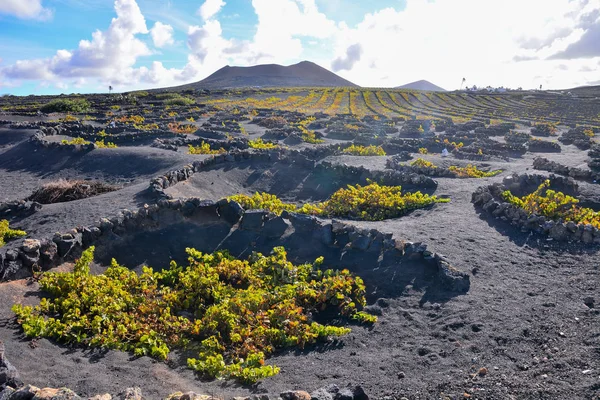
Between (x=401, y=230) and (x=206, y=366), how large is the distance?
5303mm

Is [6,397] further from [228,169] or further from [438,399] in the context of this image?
[228,169]

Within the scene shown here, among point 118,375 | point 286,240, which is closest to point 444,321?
point 286,240

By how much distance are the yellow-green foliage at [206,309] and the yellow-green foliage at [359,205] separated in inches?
122

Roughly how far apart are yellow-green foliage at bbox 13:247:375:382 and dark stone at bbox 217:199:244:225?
1870 millimetres

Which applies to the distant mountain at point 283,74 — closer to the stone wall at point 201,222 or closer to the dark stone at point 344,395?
the stone wall at point 201,222

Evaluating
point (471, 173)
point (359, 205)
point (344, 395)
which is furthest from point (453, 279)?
point (471, 173)

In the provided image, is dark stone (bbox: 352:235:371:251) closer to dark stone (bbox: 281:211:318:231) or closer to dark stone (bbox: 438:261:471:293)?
dark stone (bbox: 281:211:318:231)

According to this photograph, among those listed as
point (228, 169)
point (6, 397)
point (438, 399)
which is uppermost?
point (228, 169)

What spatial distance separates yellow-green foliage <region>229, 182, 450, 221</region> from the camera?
34.1ft

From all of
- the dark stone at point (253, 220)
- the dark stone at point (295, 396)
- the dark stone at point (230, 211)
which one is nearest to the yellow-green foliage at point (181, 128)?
the dark stone at point (230, 211)

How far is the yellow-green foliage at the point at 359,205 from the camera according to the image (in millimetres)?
10383

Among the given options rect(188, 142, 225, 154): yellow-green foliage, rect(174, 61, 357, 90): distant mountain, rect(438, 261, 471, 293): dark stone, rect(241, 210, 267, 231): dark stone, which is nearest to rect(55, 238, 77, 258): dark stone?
rect(241, 210, 267, 231): dark stone

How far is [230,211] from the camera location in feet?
30.8

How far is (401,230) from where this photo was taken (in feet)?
29.1
